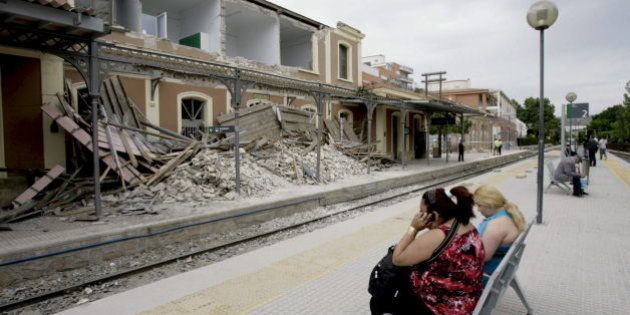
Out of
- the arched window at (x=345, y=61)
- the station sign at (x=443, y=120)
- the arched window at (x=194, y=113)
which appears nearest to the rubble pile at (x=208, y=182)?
the arched window at (x=194, y=113)

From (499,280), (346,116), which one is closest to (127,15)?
(346,116)

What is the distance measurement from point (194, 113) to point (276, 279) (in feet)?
35.2

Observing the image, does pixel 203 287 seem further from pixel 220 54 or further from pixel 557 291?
pixel 220 54

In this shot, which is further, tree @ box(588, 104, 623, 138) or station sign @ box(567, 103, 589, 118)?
tree @ box(588, 104, 623, 138)

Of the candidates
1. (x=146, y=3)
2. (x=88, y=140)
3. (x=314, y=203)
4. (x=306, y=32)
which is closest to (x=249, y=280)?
(x=314, y=203)

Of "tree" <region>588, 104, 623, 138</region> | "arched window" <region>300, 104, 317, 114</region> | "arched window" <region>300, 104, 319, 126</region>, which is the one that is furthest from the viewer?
"tree" <region>588, 104, 623, 138</region>

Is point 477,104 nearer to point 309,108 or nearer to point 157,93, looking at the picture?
point 309,108

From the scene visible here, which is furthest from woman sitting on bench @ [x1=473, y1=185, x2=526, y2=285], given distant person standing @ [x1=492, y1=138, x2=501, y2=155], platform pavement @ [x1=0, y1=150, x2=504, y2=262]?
distant person standing @ [x1=492, y1=138, x2=501, y2=155]

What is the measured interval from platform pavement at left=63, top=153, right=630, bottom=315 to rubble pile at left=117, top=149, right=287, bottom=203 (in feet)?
12.8

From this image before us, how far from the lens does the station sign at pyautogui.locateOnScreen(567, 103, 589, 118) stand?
40.6ft

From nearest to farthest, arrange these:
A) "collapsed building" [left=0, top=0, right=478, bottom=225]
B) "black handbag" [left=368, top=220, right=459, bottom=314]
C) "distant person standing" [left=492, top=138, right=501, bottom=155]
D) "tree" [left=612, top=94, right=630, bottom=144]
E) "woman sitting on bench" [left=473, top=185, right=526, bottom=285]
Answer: "black handbag" [left=368, top=220, right=459, bottom=314]
"woman sitting on bench" [left=473, top=185, right=526, bottom=285]
"collapsed building" [left=0, top=0, right=478, bottom=225]
"distant person standing" [left=492, top=138, right=501, bottom=155]
"tree" [left=612, top=94, right=630, bottom=144]

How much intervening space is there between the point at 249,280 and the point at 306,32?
17.1m

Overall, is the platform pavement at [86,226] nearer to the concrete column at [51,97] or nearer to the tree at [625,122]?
the concrete column at [51,97]

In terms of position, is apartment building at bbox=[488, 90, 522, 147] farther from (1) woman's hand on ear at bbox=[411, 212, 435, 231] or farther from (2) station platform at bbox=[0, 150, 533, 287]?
(1) woman's hand on ear at bbox=[411, 212, 435, 231]
